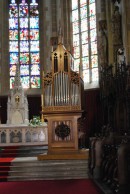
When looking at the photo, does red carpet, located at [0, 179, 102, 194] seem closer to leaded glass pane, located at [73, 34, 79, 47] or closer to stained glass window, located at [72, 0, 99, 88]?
stained glass window, located at [72, 0, 99, 88]

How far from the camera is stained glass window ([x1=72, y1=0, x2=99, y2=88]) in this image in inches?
712

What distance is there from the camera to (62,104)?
35.8ft

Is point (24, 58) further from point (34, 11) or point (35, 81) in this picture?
point (34, 11)

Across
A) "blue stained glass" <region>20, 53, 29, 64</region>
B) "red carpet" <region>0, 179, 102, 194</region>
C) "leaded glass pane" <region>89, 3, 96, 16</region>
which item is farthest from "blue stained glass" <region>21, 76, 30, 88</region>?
"red carpet" <region>0, 179, 102, 194</region>

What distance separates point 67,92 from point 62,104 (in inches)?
17.0

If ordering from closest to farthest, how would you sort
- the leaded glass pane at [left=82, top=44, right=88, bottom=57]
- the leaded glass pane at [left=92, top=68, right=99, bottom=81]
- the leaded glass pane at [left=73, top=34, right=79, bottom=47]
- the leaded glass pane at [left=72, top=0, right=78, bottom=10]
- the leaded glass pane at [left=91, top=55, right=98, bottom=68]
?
the leaded glass pane at [left=92, top=68, right=99, bottom=81]
the leaded glass pane at [left=91, top=55, right=98, bottom=68]
the leaded glass pane at [left=82, top=44, right=88, bottom=57]
the leaded glass pane at [left=73, top=34, right=79, bottom=47]
the leaded glass pane at [left=72, top=0, right=78, bottom=10]

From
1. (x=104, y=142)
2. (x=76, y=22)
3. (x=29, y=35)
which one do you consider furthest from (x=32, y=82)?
(x=104, y=142)

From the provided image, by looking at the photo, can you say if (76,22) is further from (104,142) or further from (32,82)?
(104,142)

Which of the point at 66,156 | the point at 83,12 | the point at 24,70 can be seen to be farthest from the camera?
the point at 24,70

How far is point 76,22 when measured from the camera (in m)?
18.9

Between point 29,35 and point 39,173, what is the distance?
42.5 feet

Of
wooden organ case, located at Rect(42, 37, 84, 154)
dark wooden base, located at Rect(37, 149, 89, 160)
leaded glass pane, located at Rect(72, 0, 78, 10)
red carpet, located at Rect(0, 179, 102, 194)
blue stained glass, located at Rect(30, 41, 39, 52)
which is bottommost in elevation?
red carpet, located at Rect(0, 179, 102, 194)

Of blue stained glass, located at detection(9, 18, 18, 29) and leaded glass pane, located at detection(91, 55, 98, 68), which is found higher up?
blue stained glass, located at detection(9, 18, 18, 29)

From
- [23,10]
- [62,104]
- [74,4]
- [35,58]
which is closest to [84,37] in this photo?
[74,4]
